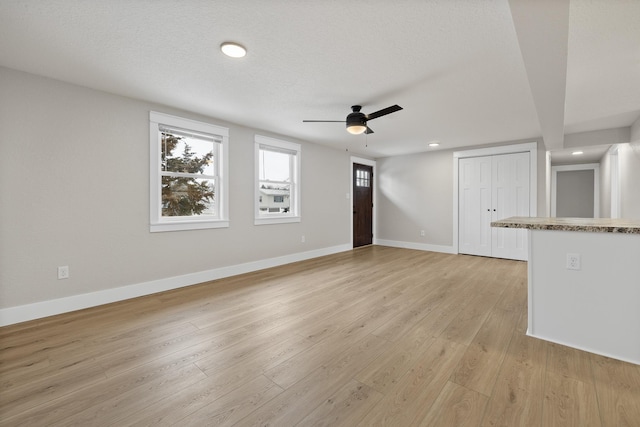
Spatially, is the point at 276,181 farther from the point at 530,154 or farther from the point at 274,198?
the point at 530,154

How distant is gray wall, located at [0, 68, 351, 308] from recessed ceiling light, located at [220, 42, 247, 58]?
176 centimetres

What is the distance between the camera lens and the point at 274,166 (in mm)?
4871

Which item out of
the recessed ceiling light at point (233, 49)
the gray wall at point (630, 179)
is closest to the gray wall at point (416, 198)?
the gray wall at point (630, 179)

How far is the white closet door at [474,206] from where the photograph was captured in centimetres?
551

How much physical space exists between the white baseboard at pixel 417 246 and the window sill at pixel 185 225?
442cm

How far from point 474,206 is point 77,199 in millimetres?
6576

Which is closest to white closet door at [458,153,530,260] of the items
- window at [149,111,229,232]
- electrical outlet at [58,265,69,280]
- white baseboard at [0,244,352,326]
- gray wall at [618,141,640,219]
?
gray wall at [618,141,640,219]

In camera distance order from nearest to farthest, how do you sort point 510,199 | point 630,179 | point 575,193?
point 630,179 < point 510,199 < point 575,193

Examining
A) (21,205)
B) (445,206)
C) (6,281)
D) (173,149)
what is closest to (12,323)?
(6,281)

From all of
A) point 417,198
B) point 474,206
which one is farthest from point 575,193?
point 417,198

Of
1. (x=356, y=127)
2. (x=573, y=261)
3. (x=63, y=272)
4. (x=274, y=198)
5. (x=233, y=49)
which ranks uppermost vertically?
(x=233, y=49)

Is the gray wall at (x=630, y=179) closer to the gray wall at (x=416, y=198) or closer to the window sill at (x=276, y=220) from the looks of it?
the gray wall at (x=416, y=198)

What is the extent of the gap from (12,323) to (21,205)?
1.11m

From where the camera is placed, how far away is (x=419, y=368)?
5.85ft
